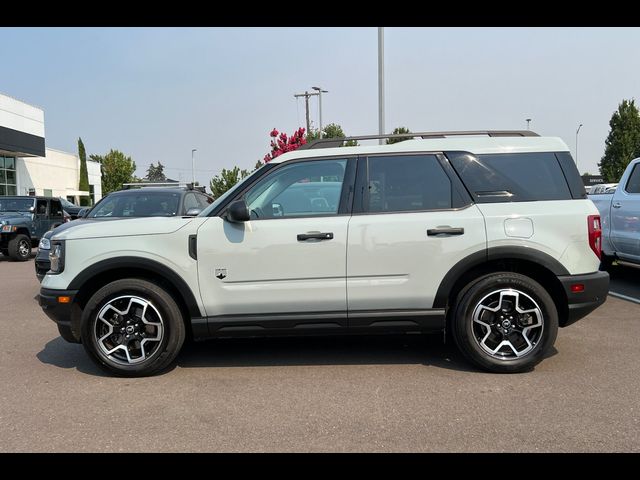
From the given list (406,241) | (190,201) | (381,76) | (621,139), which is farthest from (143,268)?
(621,139)

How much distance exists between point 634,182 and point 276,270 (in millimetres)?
6159

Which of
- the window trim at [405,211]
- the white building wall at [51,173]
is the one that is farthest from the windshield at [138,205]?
the white building wall at [51,173]

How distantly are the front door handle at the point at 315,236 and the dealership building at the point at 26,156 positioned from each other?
27.4 meters

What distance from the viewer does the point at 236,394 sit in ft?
12.9

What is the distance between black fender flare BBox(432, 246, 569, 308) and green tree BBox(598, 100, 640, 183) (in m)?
37.9

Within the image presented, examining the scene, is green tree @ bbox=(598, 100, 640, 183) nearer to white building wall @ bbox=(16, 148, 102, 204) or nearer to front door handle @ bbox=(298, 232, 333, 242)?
front door handle @ bbox=(298, 232, 333, 242)

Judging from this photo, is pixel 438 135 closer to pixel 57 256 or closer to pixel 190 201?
pixel 57 256

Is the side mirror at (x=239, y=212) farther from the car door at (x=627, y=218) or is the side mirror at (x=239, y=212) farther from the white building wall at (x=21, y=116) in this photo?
the white building wall at (x=21, y=116)

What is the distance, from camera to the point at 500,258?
419 cm

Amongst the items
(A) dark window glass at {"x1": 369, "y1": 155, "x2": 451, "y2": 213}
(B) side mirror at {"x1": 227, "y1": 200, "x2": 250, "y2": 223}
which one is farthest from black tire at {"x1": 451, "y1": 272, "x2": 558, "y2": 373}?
(B) side mirror at {"x1": 227, "y1": 200, "x2": 250, "y2": 223}

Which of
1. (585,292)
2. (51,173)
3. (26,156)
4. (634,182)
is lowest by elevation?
(585,292)

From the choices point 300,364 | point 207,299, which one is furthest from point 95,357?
point 300,364

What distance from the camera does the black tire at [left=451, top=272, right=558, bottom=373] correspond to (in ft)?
13.7

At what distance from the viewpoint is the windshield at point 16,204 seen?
13500 mm
